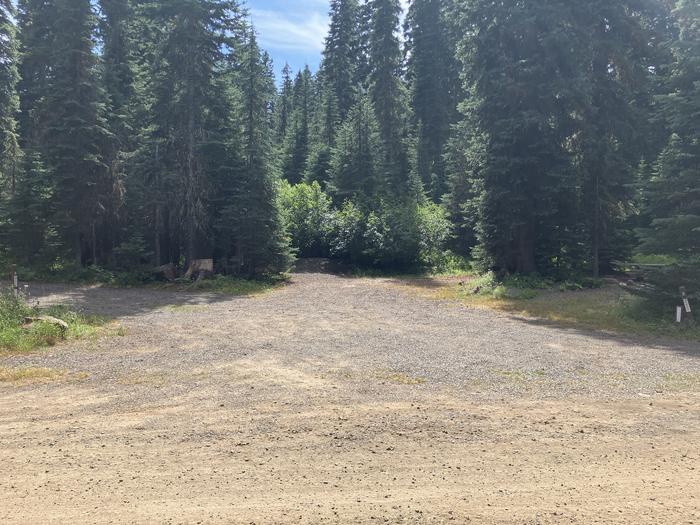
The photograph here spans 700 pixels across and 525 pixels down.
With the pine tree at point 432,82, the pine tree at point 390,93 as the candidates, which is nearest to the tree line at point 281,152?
the pine tree at point 390,93

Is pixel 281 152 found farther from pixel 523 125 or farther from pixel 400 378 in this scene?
pixel 400 378

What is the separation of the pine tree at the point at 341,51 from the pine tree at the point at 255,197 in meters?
31.3

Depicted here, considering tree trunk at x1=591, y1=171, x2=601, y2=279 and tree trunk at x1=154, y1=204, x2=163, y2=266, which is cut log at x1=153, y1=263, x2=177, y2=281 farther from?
tree trunk at x1=591, y1=171, x2=601, y2=279

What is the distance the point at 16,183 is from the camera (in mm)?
26297

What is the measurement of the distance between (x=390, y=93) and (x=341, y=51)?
1889 cm

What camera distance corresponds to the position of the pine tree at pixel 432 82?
50.8 meters

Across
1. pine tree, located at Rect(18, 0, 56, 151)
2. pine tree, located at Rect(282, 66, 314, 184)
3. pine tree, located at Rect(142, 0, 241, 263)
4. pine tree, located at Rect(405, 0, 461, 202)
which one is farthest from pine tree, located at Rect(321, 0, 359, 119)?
pine tree, located at Rect(142, 0, 241, 263)

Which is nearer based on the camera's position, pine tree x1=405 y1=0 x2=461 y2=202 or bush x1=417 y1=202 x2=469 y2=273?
bush x1=417 y1=202 x2=469 y2=273

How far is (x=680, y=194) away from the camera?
1352 cm

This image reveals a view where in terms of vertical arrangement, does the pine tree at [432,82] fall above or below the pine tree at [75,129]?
above

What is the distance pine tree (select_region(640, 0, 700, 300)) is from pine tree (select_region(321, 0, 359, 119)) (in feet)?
148

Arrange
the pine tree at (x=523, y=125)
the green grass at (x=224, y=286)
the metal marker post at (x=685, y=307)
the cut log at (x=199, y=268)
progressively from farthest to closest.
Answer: the cut log at (x=199, y=268), the green grass at (x=224, y=286), the pine tree at (x=523, y=125), the metal marker post at (x=685, y=307)

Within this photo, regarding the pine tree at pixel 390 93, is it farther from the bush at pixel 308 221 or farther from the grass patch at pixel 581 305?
the grass patch at pixel 581 305

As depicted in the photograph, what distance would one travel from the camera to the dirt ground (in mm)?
4316
